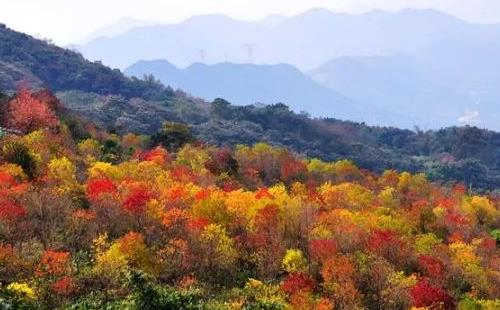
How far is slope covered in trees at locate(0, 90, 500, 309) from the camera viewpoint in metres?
38.5

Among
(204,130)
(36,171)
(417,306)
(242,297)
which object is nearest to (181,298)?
(242,297)

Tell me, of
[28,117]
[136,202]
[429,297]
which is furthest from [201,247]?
[28,117]

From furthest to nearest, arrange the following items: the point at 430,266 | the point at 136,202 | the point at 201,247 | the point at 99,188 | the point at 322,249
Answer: the point at 99,188
the point at 430,266
the point at 136,202
the point at 322,249
the point at 201,247

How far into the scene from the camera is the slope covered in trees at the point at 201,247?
126 ft

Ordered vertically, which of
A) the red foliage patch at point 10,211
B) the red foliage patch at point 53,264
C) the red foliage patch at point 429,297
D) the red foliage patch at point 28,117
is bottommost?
the red foliage patch at point 429,297

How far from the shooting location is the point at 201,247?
4528 centimetres

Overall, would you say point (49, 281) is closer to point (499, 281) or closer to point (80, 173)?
point (80, 173)

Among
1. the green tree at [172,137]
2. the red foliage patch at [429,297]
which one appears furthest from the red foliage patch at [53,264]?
the green tree at [172,137]

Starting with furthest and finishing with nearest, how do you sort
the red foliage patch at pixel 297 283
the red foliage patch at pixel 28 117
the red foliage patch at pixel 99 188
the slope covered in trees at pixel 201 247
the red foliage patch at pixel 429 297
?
the red foliage patch at pixel 28 117 < the red foliage patch at pixel 99 188 < the red foliage patch at pixel 429 297 < the red foliage patch at pixel 297 283 < the slope covered in trees at pixel 201 247

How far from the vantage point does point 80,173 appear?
209 feet

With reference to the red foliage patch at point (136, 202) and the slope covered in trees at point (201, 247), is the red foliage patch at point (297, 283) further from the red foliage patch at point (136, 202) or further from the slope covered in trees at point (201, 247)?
the red foliage patch at point (136, 202)

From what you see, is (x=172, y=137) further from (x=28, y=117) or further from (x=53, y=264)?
(x=53, y=264)

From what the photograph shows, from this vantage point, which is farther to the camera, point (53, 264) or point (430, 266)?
point (430, 266)

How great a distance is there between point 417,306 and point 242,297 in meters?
12.8
